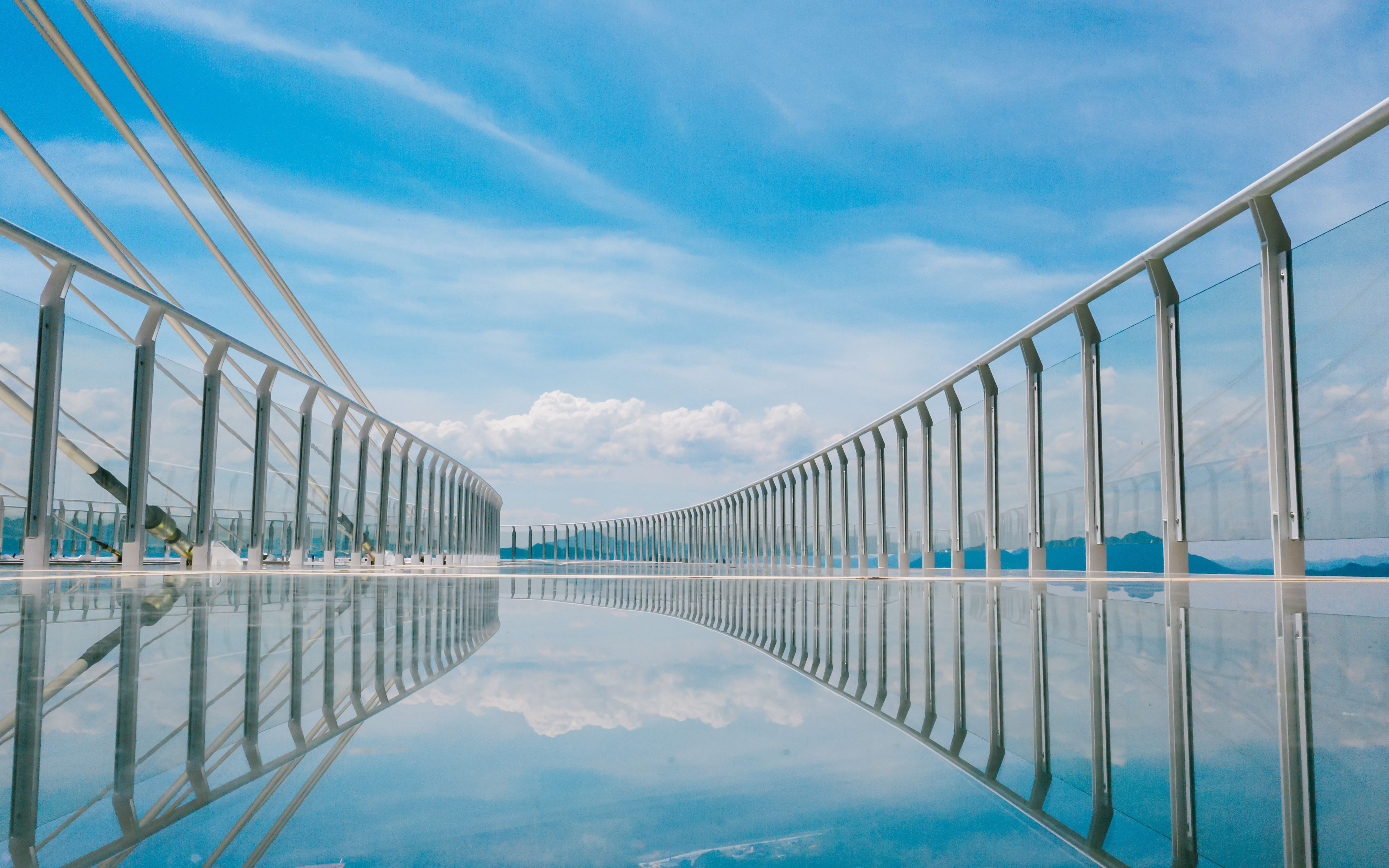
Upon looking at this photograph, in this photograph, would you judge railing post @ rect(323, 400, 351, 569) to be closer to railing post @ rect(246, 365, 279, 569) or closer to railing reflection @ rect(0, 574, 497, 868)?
railing post @ rect(246, 365, 279, 569)

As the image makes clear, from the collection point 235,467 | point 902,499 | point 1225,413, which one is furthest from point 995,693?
point 902,499

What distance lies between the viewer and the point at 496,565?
2653 cm

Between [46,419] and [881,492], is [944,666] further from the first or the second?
[881,492]

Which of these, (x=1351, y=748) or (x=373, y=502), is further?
(x=373, y=502)

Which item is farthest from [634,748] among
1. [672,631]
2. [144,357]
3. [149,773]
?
[144,357]

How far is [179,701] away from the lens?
1677 mm

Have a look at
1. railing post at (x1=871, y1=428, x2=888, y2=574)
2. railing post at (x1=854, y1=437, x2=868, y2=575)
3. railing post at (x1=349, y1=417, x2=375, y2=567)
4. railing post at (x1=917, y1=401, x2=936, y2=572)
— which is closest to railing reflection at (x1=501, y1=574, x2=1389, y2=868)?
railing post at (x1=917, y1=401, x2=936, y2=572)

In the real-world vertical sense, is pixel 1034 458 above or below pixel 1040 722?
above

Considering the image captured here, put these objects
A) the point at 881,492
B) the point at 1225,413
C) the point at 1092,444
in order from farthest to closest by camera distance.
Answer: the point at 881,492 → the point at 1092,444 → the point at 1225,413

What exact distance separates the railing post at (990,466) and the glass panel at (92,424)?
30.9ft

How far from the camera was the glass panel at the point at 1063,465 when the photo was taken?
821cm

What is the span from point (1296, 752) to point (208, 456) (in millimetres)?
10569

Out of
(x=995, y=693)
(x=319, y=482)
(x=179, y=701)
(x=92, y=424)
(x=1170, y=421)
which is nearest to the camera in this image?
(x=179, y=701)

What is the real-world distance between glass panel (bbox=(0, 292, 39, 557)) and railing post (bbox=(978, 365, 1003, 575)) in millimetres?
9778
